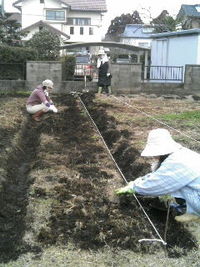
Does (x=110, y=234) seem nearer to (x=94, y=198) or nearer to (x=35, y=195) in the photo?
(x=94, y=198)

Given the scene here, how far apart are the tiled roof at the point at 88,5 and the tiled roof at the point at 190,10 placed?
2403cm

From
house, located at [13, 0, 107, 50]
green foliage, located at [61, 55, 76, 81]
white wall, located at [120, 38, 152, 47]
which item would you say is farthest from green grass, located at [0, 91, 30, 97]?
white wall, located at [120, 38, 152, 47]

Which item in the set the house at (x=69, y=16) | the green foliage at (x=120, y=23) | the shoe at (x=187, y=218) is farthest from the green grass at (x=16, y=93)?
the green foliage at (x=120, y=23)

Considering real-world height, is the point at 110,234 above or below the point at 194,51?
below

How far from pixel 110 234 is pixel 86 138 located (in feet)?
15.3

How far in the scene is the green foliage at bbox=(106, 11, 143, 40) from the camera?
269ft

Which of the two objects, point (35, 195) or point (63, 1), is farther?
point (63, 1)

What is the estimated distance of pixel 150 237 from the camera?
4.33 metres

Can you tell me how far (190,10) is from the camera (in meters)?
34.1

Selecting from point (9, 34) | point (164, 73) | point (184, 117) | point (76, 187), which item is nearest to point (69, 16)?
point (9, 34)

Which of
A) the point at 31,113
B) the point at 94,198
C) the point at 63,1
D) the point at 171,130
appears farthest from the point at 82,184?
the point at 63,1

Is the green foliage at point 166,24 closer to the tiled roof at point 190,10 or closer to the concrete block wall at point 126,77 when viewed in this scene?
the tiled roof at point 190,10

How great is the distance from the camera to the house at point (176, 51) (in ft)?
63.5

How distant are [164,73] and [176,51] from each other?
1795 mm
